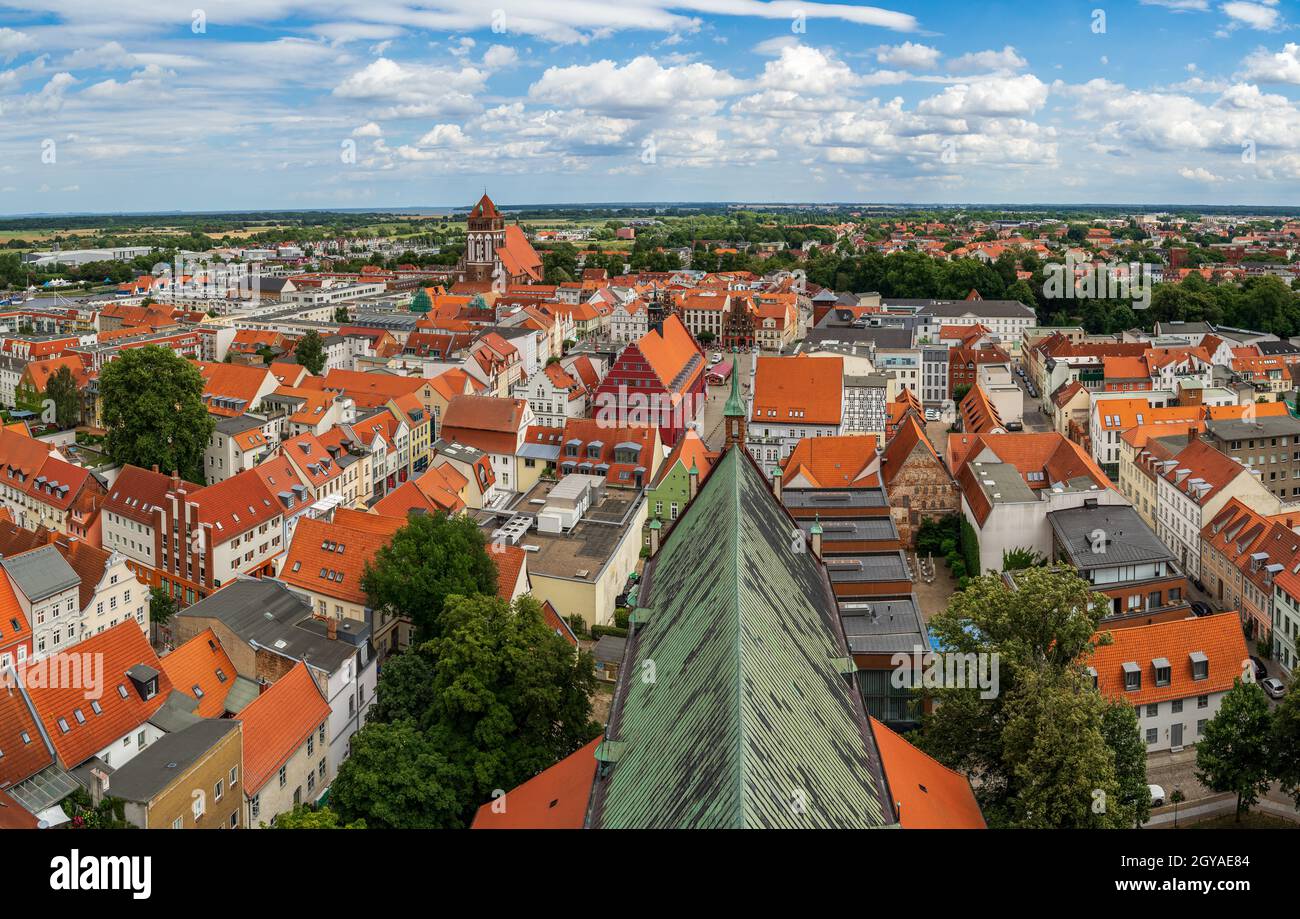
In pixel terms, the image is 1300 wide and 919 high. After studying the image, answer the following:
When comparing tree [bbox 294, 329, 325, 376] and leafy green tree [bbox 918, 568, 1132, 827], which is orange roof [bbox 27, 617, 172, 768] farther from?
tree [bbox 294, 329, 325, 376]

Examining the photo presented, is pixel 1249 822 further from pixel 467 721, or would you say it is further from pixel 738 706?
pixel 467 721

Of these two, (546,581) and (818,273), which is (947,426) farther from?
(818,273)

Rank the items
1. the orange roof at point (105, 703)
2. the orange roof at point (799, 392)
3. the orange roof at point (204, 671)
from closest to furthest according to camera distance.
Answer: the orange roof at point (105, 703) → the orange roof at point (204, 671) → the orange roof at point (799, 392)

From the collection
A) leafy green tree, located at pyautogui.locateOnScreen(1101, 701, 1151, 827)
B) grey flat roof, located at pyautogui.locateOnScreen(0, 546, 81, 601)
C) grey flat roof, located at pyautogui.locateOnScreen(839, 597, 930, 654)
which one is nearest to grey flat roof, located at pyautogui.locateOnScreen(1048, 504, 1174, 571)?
grey flat roof, located at pyautogui.locateOnScreen(839, 597, 930, 654)

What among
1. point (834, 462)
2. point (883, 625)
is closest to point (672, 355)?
point (834, 462)

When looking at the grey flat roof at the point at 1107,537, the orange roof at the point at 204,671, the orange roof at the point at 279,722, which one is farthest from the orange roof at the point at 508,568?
the grey flat roof at the point at 1107,537

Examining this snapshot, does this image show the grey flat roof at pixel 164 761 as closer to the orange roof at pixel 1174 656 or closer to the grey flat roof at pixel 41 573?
the grey flat roof at pixel 41 573

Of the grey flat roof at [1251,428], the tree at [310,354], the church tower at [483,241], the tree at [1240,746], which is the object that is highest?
the church tower at [483,241]
